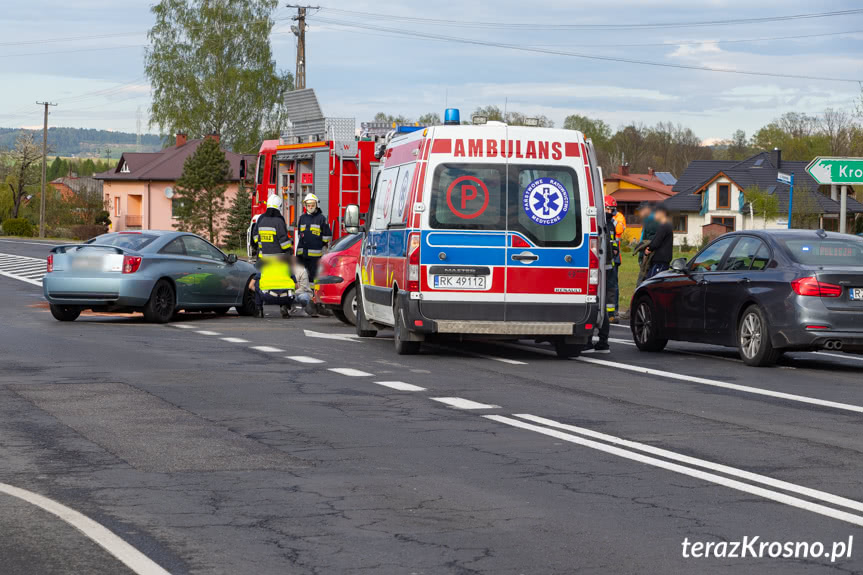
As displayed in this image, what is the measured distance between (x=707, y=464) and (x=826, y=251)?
6.74m

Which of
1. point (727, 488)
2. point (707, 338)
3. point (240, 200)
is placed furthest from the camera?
point (240, 200)

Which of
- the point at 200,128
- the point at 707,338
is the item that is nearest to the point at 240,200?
the point at 200,128

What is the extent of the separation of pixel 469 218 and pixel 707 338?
316cm

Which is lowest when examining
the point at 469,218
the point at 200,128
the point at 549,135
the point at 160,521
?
the point at 160,521

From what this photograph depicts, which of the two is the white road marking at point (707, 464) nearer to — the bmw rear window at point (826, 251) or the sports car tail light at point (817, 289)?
the sports car tail light at point (817, 289)

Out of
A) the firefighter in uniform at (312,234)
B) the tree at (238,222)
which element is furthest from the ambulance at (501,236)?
the tree at (238,222)

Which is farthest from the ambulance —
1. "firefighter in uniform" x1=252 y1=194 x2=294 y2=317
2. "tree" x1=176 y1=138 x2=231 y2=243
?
"tree" x1=176 y1=138 x2=231 y2=243

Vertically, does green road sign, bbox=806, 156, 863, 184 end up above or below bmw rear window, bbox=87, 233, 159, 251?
above

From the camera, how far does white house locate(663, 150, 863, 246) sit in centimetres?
10000

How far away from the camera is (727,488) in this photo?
703cm

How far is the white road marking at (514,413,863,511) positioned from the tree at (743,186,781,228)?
87914 mm

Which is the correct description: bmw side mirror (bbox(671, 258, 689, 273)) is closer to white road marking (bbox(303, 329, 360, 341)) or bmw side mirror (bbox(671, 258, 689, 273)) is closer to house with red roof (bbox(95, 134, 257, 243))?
white road marking (bbox(303, 329, 360, 341))

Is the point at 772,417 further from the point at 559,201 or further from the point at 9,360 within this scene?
the point at 9,360

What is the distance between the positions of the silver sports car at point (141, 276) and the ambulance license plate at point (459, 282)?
6616 mm
